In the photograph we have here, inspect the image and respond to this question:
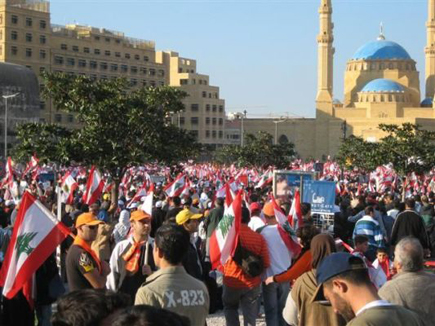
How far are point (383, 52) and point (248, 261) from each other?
98056mm

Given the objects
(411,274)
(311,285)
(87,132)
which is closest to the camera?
(411,274)

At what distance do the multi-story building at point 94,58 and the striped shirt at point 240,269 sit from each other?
65133 millimetres

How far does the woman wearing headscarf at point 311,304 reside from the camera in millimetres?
5387

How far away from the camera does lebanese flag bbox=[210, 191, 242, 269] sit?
8141 mm

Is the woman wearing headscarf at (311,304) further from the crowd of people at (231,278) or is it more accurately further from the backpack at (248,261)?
the backpack at (248,261)

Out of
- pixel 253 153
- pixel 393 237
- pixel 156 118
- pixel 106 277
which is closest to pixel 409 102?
pixel 253 153

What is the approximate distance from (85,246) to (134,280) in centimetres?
55

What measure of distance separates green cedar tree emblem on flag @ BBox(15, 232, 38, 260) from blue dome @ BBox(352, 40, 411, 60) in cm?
9862

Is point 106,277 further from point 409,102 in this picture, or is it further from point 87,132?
point 409,102

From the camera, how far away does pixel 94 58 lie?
8569 cm

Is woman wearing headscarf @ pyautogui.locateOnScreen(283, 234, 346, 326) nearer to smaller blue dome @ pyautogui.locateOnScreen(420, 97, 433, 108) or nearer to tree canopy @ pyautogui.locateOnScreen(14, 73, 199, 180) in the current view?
tree canopy @ pyautogui.locateOnScreen(14, 73, 199, 180)

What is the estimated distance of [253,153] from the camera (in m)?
47.9

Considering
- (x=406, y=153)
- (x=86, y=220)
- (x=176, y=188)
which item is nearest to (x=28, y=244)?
(x=86, y=220)

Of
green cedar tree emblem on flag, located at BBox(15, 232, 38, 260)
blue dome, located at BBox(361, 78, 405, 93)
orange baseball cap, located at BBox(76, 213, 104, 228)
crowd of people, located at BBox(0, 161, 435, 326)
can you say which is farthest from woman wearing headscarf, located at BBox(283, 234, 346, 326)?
blue dome, located at BBox(361, 78, 405, 93)
